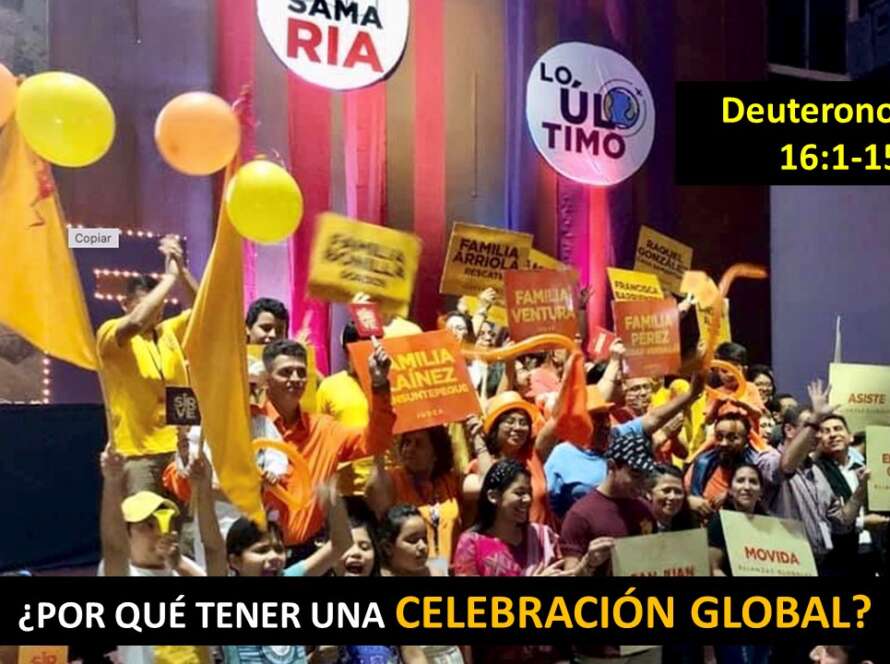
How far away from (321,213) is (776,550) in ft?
4.93

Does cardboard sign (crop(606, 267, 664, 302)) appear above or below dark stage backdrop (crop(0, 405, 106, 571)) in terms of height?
above

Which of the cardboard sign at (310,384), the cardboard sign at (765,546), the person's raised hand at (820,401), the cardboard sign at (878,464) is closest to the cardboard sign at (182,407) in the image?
the cardboard sign at (310,384)

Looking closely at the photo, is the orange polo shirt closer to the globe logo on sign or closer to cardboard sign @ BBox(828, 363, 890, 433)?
the globe logo on sign

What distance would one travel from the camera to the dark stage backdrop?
2.91 metres

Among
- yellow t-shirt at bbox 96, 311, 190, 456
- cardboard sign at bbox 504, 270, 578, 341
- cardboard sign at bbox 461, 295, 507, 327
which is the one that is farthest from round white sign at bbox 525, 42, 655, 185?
yellow t-shirt at bbox 96, 311, 190, 456

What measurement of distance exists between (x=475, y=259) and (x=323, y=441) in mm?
620

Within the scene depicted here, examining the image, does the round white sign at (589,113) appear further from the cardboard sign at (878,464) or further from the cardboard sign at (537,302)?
the cardboard sign at (878,464)

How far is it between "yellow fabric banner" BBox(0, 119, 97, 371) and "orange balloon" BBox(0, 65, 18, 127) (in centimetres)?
5

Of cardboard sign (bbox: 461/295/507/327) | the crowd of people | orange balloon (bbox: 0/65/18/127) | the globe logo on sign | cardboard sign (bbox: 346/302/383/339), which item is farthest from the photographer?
the globe logo on sign

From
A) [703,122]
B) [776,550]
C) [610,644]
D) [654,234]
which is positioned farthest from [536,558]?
[703,122]

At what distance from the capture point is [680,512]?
349 centimetres

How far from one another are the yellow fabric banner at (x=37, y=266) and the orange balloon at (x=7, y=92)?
5 cm

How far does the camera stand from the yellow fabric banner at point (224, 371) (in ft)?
9.89

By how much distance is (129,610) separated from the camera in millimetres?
2904
